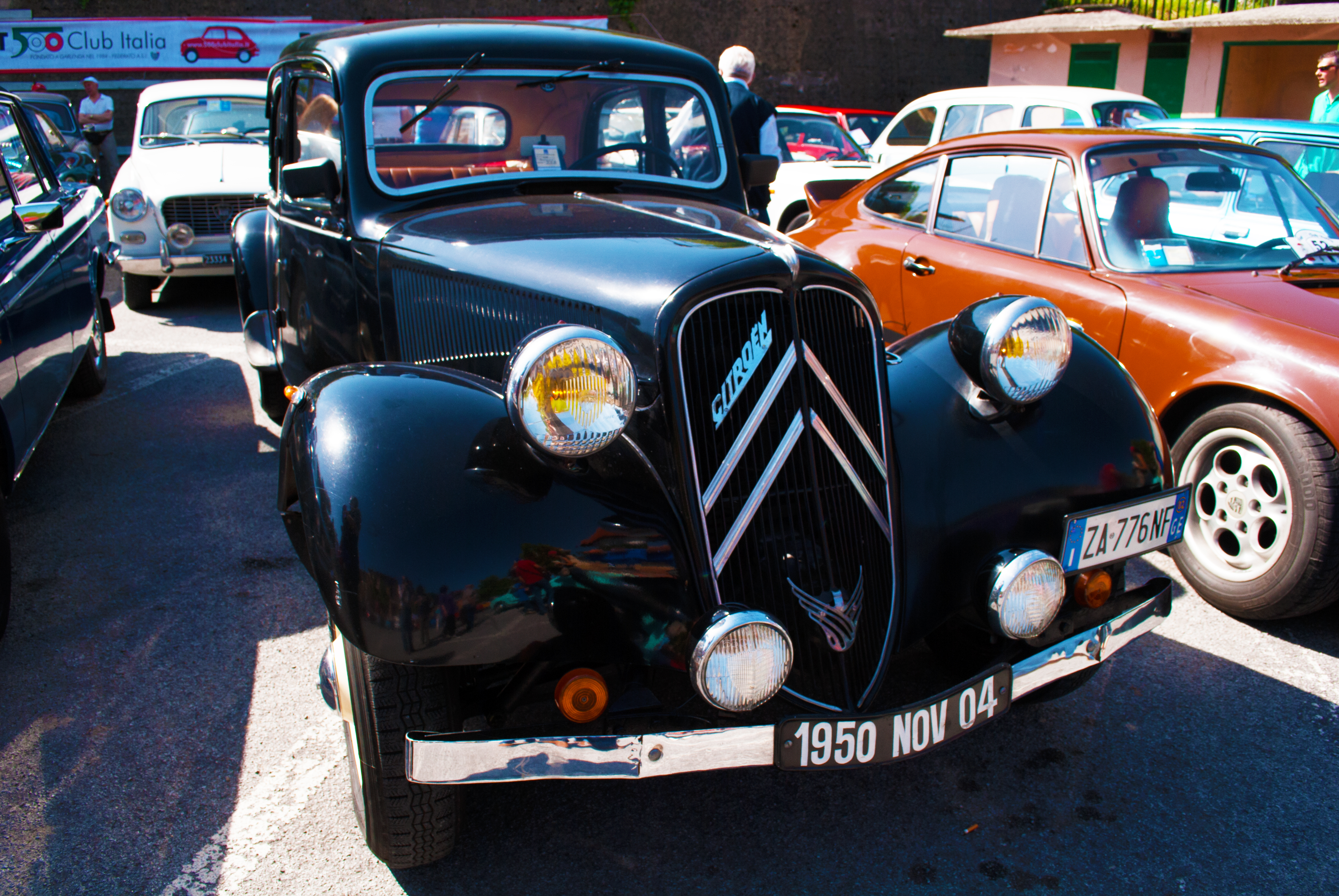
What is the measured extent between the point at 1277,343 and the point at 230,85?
9.02 metres

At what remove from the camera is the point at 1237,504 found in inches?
132

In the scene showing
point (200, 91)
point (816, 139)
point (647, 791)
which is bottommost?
point (647, 791)

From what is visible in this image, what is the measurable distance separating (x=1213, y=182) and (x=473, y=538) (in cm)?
375

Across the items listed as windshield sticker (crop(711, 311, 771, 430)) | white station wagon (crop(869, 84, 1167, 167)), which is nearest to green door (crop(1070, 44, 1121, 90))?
white station wagon (crop(869, 84, 1167, 167))

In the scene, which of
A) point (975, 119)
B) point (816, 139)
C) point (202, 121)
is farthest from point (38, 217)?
point (816, 139)

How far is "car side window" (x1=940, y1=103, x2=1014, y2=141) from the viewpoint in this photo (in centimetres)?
857

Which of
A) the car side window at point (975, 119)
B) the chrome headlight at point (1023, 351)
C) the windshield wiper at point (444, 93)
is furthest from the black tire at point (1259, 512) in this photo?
the car side window at point (975, 119)

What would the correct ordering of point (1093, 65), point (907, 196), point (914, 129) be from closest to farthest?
point (907, 196) → point (914, 129) → point (1093, 65)

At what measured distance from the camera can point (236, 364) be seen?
21.2 ft

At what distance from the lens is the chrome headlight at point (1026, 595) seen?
2.13 metres

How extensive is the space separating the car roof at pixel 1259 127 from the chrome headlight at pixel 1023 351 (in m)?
3.48

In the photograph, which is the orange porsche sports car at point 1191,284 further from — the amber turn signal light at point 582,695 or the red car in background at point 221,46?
the red car in background at point 221,46

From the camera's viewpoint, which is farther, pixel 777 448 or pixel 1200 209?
pixel 1200 209

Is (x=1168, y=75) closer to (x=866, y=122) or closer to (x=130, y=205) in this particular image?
Answer: (x=866, y=122)
